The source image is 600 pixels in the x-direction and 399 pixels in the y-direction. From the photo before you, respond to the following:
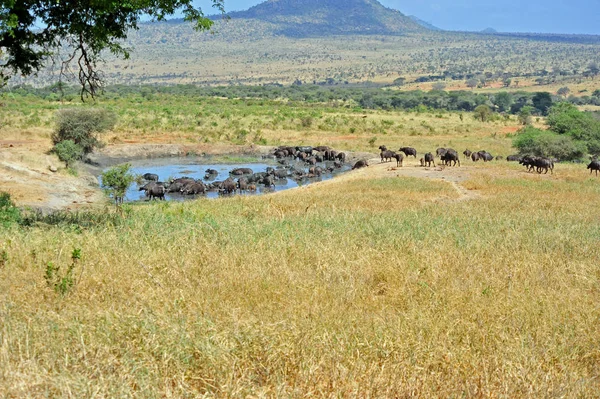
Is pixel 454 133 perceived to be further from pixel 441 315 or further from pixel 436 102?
pixel 441 315

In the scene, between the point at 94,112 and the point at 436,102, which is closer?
the point at 94,112

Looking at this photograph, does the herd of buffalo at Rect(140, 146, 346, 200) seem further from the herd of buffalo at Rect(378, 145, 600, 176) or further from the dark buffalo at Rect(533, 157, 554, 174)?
the dark buffalo at Rect(533, 157, 554, 174)

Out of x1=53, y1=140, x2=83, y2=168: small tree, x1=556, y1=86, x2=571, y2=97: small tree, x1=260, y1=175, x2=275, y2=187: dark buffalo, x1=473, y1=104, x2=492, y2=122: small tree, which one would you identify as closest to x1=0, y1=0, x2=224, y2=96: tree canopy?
x1=260, y1=175, x2=275, y2=187: dark buffalo

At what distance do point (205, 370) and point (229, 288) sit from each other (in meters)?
1.99

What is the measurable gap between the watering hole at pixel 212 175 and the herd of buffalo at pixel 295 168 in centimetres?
9

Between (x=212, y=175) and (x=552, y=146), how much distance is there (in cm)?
2269

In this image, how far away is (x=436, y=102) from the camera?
97375 mm

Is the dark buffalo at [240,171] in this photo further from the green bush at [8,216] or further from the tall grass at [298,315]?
the tall grass at [298,315]

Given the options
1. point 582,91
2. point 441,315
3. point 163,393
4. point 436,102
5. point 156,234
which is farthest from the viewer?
point 582,91

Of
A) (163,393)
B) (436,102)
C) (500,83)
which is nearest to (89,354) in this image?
(163,393)

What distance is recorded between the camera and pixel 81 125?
37250 millimetres

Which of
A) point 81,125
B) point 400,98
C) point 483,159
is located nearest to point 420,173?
point 483,159

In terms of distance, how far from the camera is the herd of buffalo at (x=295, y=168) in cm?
2905

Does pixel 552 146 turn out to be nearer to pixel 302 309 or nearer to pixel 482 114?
pixel 482 114
